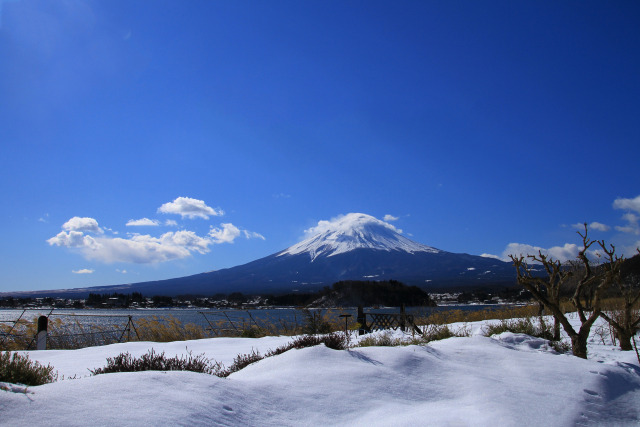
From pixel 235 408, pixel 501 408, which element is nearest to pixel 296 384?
pixel 235 408

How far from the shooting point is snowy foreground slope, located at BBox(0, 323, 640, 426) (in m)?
2.91

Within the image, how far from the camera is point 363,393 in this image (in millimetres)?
4164

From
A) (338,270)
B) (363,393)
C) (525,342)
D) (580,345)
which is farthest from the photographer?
(338,270)

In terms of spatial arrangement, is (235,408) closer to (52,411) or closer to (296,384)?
(296,384)

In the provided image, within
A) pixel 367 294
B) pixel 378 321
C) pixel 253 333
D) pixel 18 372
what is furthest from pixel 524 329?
pixel 367 294

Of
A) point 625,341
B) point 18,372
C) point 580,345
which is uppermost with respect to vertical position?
point 18,372

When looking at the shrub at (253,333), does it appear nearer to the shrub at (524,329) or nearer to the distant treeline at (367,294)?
the shrub at (524,329)

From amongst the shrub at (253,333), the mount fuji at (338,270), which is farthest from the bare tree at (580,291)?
the mount fuji at (338,270)

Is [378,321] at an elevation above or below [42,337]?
below

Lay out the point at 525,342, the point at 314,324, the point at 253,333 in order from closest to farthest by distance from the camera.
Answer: the point at 525,342 < the point at 314,324 < the point at 253,333

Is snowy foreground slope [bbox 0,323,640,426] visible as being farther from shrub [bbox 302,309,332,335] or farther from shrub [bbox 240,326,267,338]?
shrub [bbox 240,326,267,338]

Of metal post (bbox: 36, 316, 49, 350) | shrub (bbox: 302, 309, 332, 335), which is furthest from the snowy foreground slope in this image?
shrub (bbox: 302, 309, 332, 335)

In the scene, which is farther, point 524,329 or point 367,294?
point 367,294

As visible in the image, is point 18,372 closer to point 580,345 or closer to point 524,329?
point 580,345
